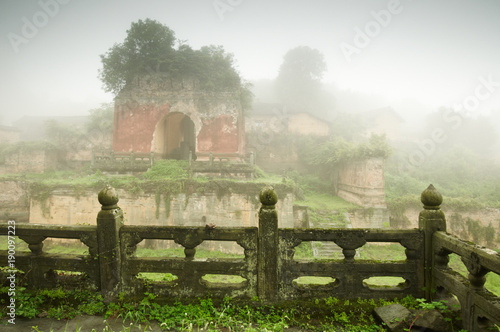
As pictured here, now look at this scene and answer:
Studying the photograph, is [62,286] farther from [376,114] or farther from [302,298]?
[376,114]

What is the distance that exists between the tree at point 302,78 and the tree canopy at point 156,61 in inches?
1000

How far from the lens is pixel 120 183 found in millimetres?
13570

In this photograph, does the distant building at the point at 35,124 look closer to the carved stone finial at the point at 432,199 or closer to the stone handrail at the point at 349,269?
the stone handrail at the point at 349,269

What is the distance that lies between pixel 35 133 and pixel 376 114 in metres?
53.0

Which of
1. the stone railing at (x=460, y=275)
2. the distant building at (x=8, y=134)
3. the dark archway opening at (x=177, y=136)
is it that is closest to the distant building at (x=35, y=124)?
the distant building at (x=8, y=134)

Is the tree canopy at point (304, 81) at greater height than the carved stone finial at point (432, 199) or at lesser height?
greater

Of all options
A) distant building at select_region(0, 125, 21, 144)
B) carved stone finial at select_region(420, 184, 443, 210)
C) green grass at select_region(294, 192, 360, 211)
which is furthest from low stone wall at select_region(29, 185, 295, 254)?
distant building at select_region(0, 125, 21, 144)

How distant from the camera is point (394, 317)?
3.11 m

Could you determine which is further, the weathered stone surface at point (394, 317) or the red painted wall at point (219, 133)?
the red painted wall at point (219, 133)

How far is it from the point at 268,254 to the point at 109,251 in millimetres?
2310

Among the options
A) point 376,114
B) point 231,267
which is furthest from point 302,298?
point 376,114

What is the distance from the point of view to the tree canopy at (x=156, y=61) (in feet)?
61.7

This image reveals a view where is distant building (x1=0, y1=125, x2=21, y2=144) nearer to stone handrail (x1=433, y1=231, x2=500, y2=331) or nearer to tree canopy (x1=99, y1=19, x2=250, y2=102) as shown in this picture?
tree canopy (x1=99, y1=19, x2=250, y2=102)

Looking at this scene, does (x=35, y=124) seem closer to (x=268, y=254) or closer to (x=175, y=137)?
(x=175, y=137)
